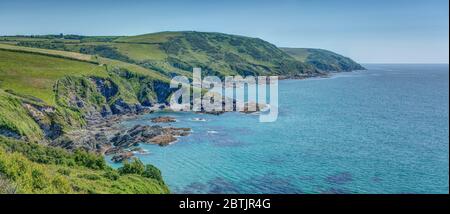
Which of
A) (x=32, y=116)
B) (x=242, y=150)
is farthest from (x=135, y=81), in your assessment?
(x=242, y=150)

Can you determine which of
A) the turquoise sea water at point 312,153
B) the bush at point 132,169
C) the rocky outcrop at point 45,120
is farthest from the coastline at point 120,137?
the bush at point 132,169

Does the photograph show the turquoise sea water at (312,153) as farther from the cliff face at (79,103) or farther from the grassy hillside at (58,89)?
the grassy hillside at (58,89)

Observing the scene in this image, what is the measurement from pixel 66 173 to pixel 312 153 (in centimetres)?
4396

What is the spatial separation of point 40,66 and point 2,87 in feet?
96.2

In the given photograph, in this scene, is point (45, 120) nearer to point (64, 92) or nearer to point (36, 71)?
point (64, 92)

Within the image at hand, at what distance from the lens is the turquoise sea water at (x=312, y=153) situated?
53.5 metres

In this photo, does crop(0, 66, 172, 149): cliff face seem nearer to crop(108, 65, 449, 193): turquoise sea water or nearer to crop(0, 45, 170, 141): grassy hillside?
crop(0, 45, 170, 141): grassy hillside

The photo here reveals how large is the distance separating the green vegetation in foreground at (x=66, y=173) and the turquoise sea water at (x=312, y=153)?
7432 millimetres

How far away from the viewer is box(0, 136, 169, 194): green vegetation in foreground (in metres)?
24.8

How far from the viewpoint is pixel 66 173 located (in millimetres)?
37844

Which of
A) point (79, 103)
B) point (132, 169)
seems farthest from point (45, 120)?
point (132, 169)

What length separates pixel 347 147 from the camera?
73562mm

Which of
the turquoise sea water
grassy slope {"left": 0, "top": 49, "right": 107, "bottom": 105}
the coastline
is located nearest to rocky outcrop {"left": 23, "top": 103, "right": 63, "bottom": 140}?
the coastline
